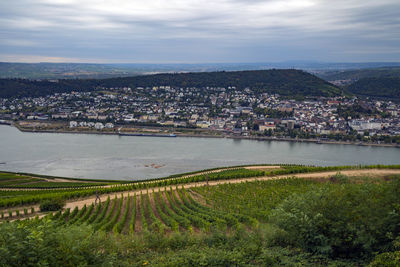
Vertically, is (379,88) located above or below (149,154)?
above

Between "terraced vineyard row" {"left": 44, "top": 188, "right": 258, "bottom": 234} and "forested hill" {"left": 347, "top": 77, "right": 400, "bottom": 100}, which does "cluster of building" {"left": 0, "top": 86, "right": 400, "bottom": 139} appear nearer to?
"forested hill" {"left": 347, "top": 77, "right": 400, "bottom": 100}

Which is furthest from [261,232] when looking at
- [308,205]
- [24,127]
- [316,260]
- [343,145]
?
[24,127]

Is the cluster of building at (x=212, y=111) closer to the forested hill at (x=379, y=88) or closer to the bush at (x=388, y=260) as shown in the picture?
the forested hill at (x=379, y=88)

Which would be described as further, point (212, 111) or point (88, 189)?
point (212, 111)

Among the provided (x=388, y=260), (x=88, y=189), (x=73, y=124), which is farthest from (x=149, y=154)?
A: (x=388, y=260)

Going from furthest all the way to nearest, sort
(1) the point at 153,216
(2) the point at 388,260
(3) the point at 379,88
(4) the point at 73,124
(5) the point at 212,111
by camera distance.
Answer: (3) the point at 379,88 < (5) the point at 212,111 < (4) the point at 73,124 < (1) the point at 153,216 < (2) the point at 388,260

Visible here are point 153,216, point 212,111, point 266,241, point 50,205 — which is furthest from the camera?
point 212,111

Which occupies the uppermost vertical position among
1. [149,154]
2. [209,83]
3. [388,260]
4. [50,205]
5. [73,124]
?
[209,83]

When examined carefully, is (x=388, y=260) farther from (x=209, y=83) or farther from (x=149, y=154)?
(x=209, y=83)
